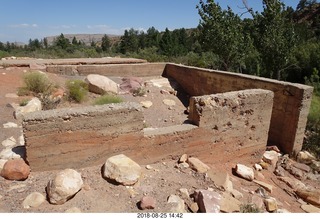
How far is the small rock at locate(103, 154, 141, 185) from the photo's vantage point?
333cm

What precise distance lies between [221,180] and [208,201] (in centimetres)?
75

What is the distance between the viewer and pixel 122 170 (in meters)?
3.38

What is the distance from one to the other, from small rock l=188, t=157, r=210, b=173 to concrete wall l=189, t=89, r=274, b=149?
1.72 ft

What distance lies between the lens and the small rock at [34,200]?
286 cm

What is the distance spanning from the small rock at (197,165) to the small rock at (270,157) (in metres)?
1.64

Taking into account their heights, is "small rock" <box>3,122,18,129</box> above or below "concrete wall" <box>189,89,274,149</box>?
below

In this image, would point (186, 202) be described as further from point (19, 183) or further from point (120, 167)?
point (19, 183)

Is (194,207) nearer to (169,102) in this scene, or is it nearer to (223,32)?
(169,102)

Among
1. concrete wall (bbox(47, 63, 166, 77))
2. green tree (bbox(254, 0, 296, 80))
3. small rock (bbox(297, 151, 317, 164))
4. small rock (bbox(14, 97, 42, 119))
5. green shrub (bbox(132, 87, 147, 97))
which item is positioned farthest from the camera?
green tree (bbox(254, 0, 296, 80))

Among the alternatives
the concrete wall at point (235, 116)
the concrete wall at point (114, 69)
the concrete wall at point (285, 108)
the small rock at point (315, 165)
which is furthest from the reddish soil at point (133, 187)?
the concrete wall at point (114, 69)

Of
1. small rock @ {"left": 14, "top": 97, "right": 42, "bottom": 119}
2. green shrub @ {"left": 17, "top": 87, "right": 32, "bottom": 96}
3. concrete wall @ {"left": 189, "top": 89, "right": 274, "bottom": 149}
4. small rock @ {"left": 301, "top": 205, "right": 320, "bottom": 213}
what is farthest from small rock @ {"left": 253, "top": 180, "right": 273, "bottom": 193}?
green shrub @ {"left": 17, "top": 87, "right": 32, "bottom": 96}

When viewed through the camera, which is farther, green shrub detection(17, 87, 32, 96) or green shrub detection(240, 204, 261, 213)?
green shrub detection(17, 87, 32, 96)

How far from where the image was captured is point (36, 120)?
3.18m

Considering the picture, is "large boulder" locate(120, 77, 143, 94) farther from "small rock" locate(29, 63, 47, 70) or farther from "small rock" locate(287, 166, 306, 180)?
"small rock" locate(287, 166, 306, 180)
